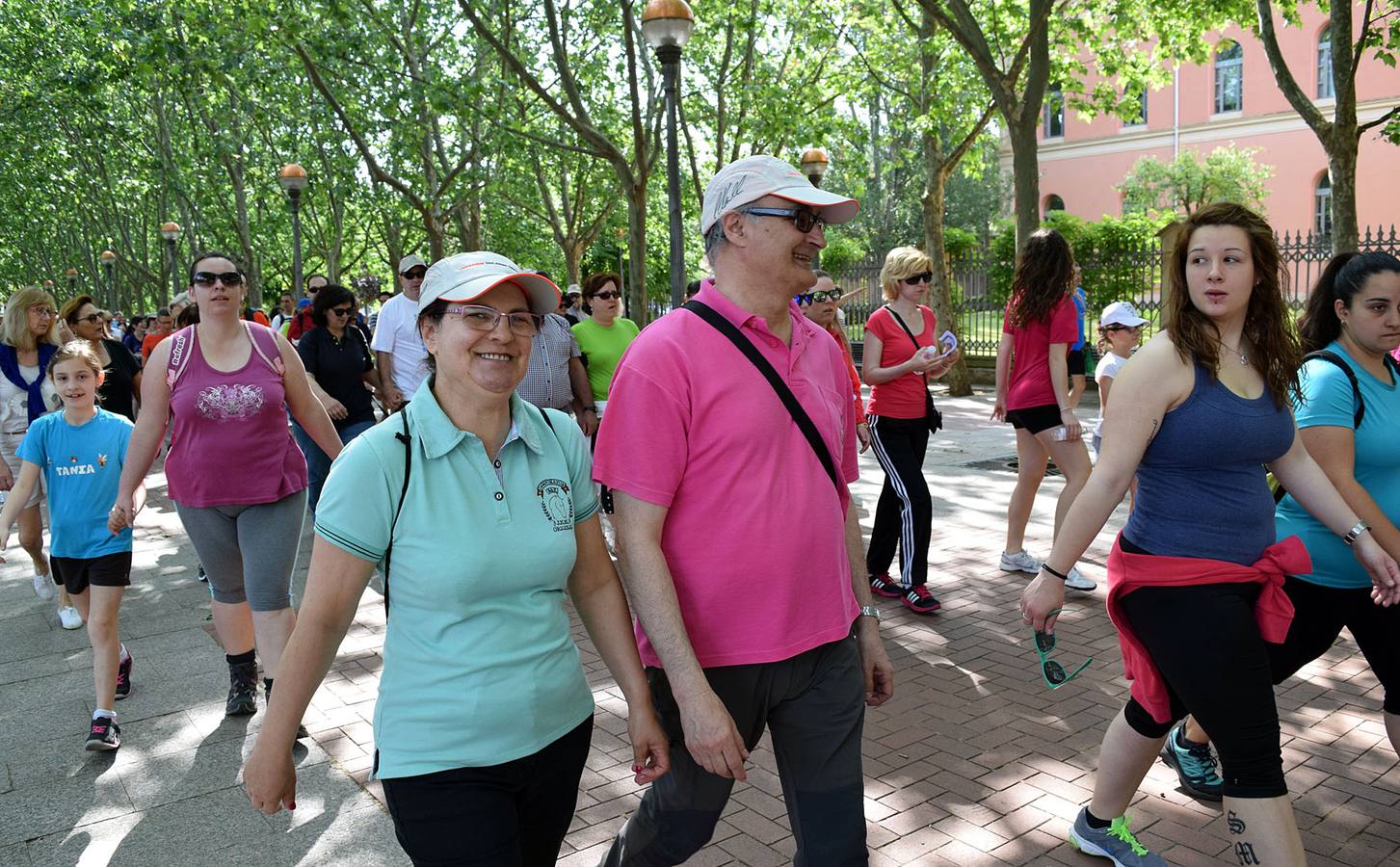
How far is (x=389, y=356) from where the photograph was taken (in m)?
7.80

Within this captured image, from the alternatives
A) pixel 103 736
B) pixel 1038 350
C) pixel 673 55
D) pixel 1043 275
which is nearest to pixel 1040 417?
pixel 1038 350

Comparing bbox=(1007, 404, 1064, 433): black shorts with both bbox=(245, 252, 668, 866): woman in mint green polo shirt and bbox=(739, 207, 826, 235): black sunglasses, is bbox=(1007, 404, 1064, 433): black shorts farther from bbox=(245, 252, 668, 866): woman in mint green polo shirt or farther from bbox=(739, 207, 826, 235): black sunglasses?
bbox=(245, 252, 668, 866): woman in mint green polo shirt

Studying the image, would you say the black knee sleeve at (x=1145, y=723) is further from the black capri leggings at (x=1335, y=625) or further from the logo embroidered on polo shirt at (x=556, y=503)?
the logo embroidered on polo shirt at (x=556, y=503)

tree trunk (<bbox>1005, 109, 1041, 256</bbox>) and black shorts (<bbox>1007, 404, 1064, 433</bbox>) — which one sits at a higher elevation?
tree trunk (<bbox>1005, 109, 1041, 256</bbox>)

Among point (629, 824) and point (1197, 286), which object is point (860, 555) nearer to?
point (629, 824)

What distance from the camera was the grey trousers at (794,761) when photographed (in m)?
2.66

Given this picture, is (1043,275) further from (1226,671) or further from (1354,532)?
(1226,671)

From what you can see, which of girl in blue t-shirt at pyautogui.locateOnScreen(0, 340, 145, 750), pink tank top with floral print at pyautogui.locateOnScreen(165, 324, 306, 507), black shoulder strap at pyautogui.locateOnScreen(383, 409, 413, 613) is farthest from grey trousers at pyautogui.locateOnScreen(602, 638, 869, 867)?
girl in blue t-shirt at pyautogui.locateOnScreen(0, 340, 145, 750)

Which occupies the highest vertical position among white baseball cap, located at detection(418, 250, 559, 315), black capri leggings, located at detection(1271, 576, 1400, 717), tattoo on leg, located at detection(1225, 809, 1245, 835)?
white baseball cap, located at detection(418, 250, 559, 315)

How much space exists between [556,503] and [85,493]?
3.69m

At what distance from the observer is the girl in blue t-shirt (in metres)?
5.07

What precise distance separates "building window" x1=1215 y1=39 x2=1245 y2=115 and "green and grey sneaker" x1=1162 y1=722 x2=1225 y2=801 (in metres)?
42.9

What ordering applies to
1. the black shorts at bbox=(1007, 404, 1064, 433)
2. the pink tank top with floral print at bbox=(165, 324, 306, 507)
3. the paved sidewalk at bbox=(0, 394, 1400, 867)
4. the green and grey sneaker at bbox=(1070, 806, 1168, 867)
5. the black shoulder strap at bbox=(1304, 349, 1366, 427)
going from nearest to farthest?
1. the green and grey sneaker at bbox=(1070, 806, 1168, 867)
2. the black shoulder strap at bbox=(1304, 349, 1366, 427)
3. the paved sidewalk at bbox=(0, 394, 1400, 867)
4. the pink tank top with floral print at bbox=(165, 324, 306, 507)
5. the black shorts at bbox=(1007, 404, 1064, 433)

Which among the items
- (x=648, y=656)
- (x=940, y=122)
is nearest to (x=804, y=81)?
(x=940, y=122)
